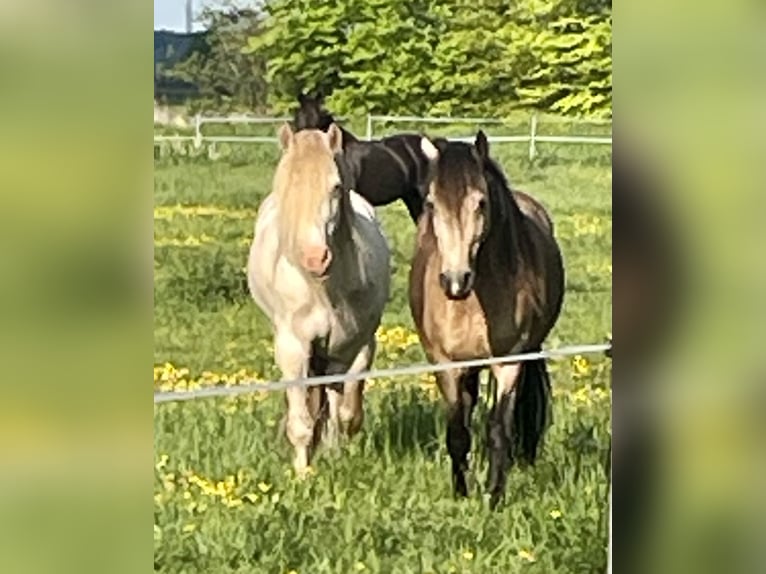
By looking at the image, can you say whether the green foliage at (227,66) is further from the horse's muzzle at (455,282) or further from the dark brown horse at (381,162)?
the horse's muzzle at (455,282)

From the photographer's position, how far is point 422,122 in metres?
3.42

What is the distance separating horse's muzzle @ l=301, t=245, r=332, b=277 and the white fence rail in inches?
10.8

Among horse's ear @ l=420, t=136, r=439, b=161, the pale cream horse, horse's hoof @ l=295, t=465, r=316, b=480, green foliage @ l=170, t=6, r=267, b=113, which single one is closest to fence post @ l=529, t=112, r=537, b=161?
horse's ear @ l=420, t=136, r=439, b=161

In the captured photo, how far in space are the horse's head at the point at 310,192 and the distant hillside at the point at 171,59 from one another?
0.26 metres

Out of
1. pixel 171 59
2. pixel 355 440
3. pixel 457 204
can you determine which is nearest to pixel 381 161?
pixel 457 204

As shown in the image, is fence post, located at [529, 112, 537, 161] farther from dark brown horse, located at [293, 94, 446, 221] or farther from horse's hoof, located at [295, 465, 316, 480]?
horse's hoof, located at [295, 465, 316, 480]

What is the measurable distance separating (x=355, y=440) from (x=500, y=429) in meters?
0.40

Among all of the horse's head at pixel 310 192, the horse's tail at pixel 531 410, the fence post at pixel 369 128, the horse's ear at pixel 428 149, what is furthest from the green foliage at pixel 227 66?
the horse's tail at pixel 531 410

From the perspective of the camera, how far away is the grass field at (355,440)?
10.5 feet

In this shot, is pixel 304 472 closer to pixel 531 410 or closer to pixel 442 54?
pixel 531 410
